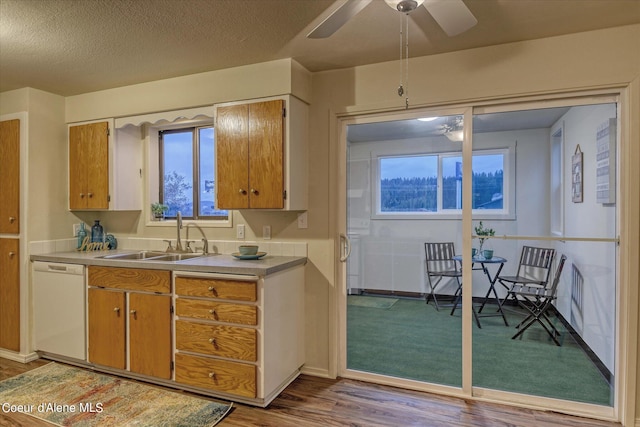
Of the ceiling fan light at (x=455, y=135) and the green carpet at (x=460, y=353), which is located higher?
the ceiling fan light at (x=455, y=135)

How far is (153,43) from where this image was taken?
244 centimetres

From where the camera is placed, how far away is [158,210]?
3.57 meters

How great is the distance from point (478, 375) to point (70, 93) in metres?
4.04

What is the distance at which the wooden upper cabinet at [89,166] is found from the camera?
3393 millimetres

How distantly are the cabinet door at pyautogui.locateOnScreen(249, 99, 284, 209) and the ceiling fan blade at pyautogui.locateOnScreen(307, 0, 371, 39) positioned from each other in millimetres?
1017

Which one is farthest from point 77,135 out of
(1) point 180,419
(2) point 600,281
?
(2) point 600,281

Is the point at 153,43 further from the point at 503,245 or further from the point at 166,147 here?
the point at 503,245

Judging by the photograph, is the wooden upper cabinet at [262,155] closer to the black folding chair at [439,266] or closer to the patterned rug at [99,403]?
the black folding chair at [439,266]

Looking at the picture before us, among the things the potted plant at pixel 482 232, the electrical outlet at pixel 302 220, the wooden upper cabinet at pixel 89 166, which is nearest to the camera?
the potted plant at pixel 482 232

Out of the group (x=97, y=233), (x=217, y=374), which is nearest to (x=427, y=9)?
(x=217, y=374)

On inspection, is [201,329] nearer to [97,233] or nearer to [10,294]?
[97,233]

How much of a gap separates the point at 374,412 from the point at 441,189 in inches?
60.5

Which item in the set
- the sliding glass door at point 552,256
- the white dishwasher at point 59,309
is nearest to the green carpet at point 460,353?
the sliding glass door at point 552,256

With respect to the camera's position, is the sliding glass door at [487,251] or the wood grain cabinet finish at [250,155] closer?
the sliding glass door at [487,251]
